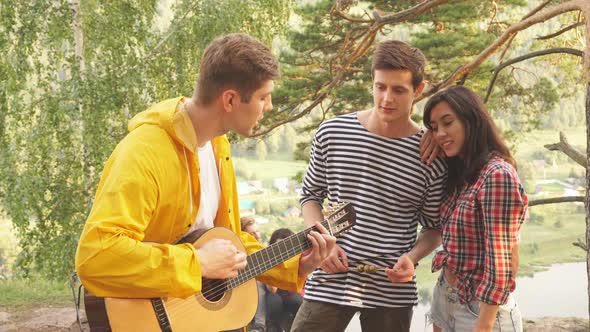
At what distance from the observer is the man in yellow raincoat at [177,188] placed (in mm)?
1736

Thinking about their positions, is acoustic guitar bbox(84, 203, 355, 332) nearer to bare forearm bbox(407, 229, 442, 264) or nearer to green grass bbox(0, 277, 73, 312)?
bare forearm bbox(407, 229, 442, 264)

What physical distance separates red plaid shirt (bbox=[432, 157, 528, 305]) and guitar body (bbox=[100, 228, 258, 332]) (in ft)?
1.99

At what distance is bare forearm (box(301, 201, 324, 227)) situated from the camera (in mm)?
2512

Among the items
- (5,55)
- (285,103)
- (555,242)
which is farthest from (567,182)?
(5,55)

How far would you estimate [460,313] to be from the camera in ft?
7.38

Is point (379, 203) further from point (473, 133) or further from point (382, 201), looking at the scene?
point (473, 133)

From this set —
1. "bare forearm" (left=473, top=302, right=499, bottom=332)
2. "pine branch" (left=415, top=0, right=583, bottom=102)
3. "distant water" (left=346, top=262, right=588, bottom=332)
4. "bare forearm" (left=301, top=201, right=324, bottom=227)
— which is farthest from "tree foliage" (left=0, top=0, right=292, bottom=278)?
"distant water" (left=346, top=262, right=588, bottom=332)

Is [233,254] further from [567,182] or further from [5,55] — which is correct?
[567,182]

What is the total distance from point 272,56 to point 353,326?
1813 cm

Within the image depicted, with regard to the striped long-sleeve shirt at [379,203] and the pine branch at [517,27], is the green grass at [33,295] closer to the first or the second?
the pine branch at [517,27]

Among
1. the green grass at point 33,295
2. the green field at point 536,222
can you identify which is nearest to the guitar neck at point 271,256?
the green grass at point 33,295

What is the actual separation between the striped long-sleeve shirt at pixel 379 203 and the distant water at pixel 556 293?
71.1ft

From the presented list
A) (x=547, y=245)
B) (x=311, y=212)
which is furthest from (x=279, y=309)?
(x=547, y=245)

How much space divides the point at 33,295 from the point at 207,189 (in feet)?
32.3
